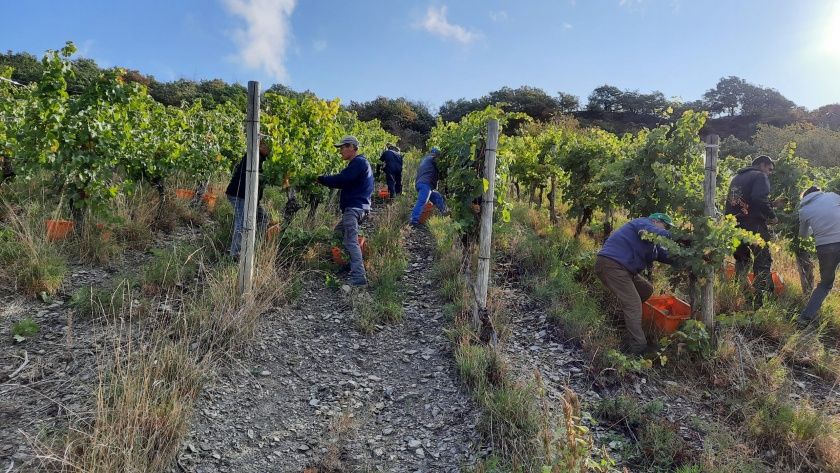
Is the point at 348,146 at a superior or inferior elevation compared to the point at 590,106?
inferior

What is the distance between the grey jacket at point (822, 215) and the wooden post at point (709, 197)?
1.56 metres

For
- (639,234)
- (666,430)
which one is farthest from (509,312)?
(666,430)

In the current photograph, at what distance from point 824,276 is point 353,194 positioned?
5.21 meters

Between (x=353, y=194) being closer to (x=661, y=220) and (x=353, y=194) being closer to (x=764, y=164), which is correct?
(x=661, y=220)

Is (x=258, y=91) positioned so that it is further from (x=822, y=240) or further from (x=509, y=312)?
(x=822, y=240)

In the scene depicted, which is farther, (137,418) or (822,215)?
(822,215)

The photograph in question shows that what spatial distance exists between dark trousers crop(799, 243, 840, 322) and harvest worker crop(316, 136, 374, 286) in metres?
4.85

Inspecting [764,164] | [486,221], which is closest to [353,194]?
[486,221]

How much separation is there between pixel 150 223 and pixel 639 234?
5.98 m

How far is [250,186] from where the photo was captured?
171 inches

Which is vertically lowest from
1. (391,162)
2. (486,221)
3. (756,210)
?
(486,221)

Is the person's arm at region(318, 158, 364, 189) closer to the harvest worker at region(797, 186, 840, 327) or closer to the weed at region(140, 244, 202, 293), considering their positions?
the weed at region(140, 244, 202, 293)

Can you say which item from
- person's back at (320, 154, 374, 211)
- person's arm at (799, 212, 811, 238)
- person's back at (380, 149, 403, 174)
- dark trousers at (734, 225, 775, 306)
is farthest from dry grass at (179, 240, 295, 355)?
person's arm at (799, 212, 811, 238)

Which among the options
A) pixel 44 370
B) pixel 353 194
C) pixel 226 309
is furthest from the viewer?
pixel 353 194
